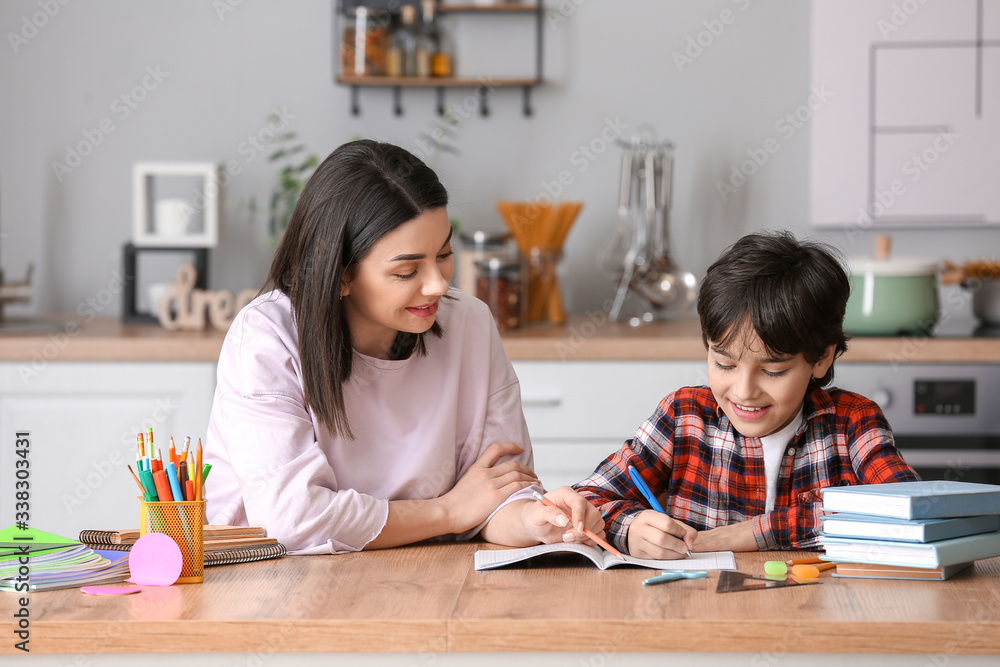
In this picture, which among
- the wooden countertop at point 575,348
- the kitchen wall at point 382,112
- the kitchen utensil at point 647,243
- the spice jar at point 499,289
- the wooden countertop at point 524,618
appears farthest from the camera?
the kitchen wall at point 382,112

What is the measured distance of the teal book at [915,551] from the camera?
106 centimetres

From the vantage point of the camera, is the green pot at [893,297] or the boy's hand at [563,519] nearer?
the boy's hand at [563,519]

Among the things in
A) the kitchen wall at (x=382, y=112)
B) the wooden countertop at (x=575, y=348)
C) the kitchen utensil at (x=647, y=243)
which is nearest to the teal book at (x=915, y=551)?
the wooden countertop at (x=575, y=348)

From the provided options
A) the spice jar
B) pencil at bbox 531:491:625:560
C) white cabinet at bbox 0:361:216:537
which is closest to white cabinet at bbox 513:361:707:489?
the spice jar

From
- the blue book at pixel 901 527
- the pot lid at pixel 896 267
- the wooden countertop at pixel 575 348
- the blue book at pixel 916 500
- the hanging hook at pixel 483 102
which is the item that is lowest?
the blue book at pixel 901 527

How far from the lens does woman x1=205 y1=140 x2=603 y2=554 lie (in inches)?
49.4

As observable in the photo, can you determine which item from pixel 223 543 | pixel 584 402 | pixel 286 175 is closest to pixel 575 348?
pixel 584 402

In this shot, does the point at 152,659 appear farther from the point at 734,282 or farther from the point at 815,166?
the point at 815,166

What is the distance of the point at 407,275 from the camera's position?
134 cm

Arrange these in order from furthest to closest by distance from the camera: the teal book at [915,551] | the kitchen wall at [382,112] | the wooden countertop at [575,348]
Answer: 1. the kitchen wall at [382,112]
2. the wooden countertop at [575,348]
3. the teal book at [915,551]

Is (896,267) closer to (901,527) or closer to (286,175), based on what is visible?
(901,527)

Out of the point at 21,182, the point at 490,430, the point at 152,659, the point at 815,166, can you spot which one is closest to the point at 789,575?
the point at 490,430

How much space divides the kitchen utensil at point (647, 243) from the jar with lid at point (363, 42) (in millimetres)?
752

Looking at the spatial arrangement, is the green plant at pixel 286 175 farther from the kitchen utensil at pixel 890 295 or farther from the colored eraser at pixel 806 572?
the colored eraser at pixel 806 572
